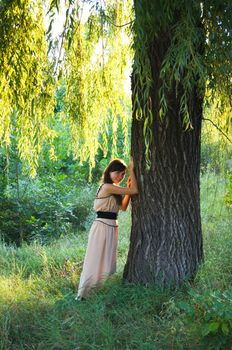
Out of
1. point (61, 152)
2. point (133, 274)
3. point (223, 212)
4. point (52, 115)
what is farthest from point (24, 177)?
point (133, 274)

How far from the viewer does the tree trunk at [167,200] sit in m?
4.76

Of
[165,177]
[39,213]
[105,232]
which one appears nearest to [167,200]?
[165,177]

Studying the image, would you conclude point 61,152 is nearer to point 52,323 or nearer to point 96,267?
point 96,267

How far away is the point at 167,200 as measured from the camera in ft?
15.9

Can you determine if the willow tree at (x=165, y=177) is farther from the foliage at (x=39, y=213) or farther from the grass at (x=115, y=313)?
the foliage at (x=39, y=213)

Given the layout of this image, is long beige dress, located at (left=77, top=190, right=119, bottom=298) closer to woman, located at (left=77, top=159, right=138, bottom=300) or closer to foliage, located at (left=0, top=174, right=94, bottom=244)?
woman, located at (left=77, top=159, right=138, bottom=300)

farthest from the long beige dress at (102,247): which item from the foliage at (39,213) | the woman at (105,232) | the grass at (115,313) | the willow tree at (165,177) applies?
the foliage at (39,213)

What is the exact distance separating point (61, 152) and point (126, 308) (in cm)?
1010

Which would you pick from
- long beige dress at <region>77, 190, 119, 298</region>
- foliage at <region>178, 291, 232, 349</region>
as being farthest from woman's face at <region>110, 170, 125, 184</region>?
foliage at <region>178, 291, 232, 349</region>

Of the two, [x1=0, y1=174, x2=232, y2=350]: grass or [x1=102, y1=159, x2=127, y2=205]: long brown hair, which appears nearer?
[x1=0, y1=174, x2=232, y2=350]: grass

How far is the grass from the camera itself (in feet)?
12.4

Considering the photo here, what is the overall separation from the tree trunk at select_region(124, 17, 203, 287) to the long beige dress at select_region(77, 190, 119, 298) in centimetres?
63

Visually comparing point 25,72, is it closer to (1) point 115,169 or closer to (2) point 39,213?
(1) point 115,169

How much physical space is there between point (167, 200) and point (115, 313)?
1102mm
